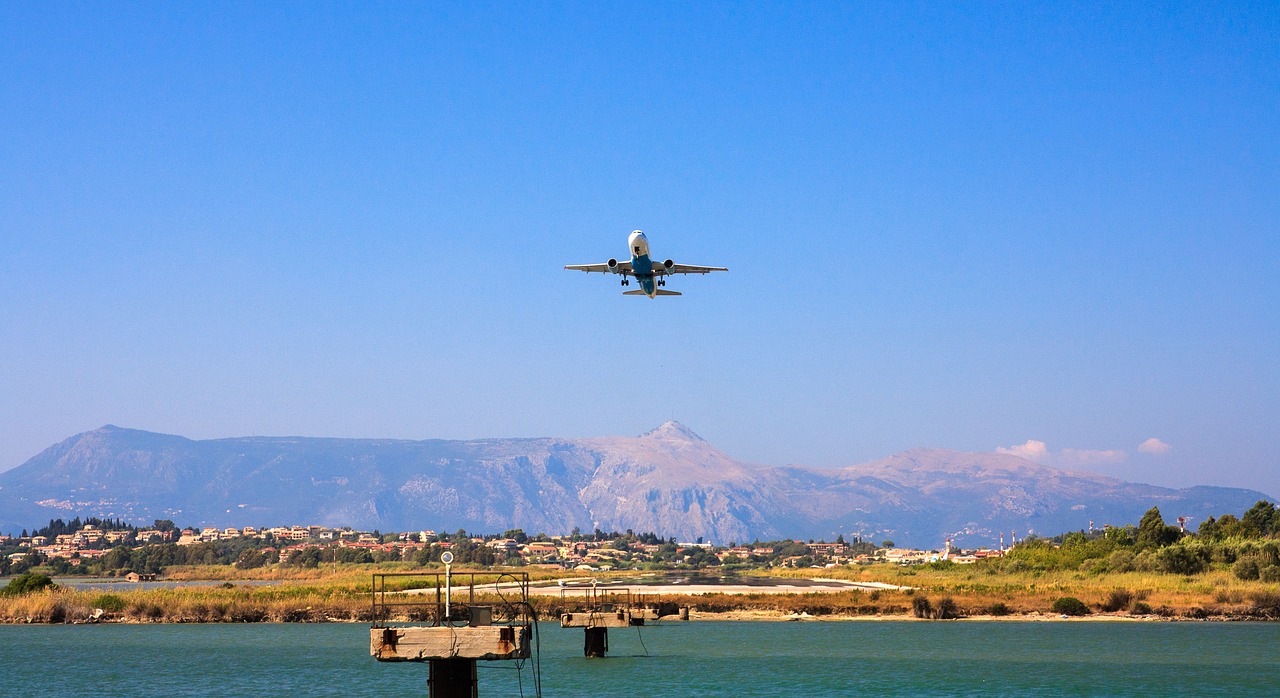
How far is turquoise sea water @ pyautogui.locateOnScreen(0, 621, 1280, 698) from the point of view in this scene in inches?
2213

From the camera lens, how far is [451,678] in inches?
1307

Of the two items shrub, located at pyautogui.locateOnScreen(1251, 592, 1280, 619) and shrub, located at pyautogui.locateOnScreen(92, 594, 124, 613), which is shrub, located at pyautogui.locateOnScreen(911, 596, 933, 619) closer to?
shrub, located at pyautogui.locateOnScreen(1251, 592, 1280, 619)

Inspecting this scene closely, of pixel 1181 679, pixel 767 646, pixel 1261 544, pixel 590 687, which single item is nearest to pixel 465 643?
pixel 590 687

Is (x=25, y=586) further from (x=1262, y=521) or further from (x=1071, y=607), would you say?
(x=1262, y=521)

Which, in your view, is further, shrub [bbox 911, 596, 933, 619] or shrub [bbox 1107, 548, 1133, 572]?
shrub [bbox 1107, 548, 1133, 572]

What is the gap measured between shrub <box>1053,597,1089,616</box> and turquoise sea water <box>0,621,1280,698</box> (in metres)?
2.04

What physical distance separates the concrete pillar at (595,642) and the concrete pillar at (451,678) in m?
34.8

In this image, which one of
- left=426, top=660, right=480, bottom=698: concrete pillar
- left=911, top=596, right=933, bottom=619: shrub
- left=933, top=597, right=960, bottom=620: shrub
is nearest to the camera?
left=426, top=660, right=480, bottom=698: concrete pillar

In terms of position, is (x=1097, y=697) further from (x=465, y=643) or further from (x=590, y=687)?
(x=465, y=643)

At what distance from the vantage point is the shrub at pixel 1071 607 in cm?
8675

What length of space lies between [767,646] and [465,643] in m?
43.6

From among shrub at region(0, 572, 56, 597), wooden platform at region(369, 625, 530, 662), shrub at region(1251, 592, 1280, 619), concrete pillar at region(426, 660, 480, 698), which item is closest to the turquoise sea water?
shrub at region(1251, 592, 1280, 619)

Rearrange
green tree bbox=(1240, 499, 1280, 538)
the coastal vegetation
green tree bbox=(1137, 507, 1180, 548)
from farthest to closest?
green tree bbox=(1240, 499, 1280, 538) → green tree bbox=(1137, 507, 1180, 548) → the coastal vegetation

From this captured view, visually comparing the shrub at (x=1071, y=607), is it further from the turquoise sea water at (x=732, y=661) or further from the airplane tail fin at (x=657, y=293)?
the airplane tail fin at (x=657, y=293)
